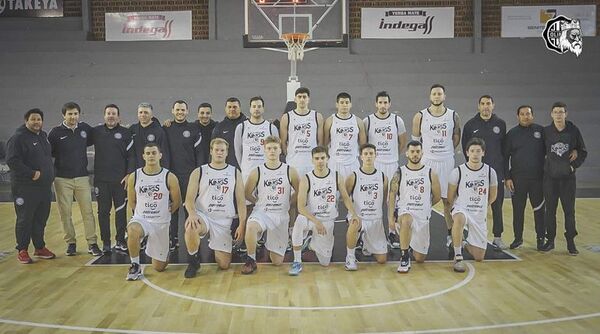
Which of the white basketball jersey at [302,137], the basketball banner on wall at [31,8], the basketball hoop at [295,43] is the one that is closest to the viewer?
the white basketball jersey at [302,137]

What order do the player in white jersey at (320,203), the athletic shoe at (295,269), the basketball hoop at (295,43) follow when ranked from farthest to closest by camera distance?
the basketball hoop at (295,43) < the player in white jersey at (320,203) < the athletic shoe at (295,269)

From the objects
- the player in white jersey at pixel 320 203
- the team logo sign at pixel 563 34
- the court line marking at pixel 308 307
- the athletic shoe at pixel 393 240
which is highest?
the team logo sign at pixel 563 34

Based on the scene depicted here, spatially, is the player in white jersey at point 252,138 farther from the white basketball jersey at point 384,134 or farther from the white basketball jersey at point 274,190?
the white basketball jersey at point 384,134

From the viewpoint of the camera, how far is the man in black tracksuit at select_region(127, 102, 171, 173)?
6992 mm

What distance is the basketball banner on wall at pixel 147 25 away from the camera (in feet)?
51.6

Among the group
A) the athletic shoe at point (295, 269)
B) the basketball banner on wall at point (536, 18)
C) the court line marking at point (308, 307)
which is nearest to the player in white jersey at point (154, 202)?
the court line marking at point (308, 307)

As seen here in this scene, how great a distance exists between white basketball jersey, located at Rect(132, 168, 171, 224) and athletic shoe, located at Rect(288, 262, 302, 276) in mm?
1206

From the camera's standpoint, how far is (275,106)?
47.5 ft

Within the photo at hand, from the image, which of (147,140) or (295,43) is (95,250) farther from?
(295,43)

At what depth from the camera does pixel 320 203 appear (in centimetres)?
638

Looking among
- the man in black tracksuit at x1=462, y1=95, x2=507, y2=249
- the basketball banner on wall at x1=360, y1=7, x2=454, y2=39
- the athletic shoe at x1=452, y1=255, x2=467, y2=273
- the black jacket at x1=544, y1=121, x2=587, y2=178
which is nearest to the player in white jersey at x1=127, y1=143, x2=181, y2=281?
the athletic shoe at x1=452, y1=255, x2=467, y2=273

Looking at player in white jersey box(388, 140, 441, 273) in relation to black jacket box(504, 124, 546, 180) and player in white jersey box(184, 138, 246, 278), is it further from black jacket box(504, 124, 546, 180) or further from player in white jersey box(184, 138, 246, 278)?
player in white jersey box(184, 138, 246, 278)

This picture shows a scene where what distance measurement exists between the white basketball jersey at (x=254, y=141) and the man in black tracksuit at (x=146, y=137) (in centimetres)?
80

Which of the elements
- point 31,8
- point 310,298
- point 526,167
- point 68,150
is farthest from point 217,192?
point 31,8
